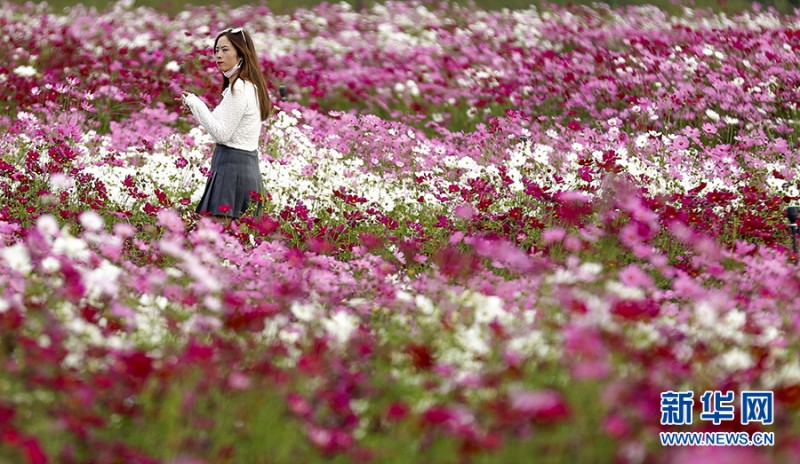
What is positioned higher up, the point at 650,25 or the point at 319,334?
the point at 319,334

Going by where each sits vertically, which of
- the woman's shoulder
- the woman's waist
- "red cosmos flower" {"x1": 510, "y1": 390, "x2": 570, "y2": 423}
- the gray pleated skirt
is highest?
"red cosmos flower" {"x1": 510, "y1": 390, "x2": 570, "y2": 423}

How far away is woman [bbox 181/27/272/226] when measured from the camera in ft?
16.8

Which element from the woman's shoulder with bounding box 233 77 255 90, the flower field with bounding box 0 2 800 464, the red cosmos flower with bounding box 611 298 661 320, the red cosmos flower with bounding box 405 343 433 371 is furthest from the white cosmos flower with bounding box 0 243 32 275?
the woman's shoulder with bounding box 233 77 255 90

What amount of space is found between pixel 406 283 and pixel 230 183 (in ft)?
4.87

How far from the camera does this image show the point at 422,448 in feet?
7.79

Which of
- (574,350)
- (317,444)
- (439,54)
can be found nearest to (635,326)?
(574,350)

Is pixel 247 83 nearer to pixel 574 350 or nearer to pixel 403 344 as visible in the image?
pixel 403 344

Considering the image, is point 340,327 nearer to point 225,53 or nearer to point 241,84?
point 241,84

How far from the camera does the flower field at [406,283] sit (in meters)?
2.28

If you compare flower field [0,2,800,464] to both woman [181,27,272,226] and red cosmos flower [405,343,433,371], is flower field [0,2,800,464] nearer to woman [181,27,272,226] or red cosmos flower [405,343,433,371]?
red cosmos flower [405,343,433,371]

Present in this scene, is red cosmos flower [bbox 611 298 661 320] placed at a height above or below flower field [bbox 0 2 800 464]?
above

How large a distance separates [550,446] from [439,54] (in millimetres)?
10521

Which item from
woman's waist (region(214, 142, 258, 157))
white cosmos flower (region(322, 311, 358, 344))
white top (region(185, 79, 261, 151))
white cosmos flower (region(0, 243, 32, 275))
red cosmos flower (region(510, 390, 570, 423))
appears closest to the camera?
red cosmos flower (region(510, 390, 570, 423))

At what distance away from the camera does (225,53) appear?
202 inches
